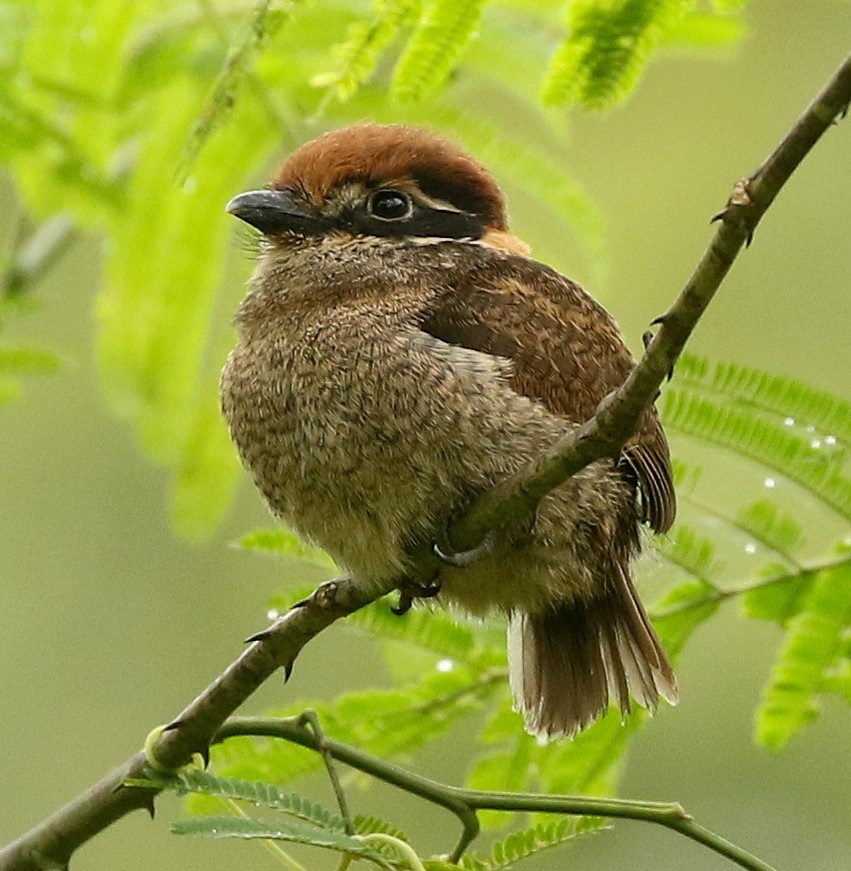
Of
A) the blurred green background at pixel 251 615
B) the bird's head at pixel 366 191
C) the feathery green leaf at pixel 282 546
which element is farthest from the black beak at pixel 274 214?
the blurred green background at pixel 251 615

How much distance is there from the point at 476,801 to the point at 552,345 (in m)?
0.89

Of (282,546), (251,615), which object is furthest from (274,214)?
(251,615)

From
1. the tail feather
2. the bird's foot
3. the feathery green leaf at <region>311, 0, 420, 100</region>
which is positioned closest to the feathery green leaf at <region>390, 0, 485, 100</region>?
the feathery green leaf at <region>311, 0, 420, 100</region>

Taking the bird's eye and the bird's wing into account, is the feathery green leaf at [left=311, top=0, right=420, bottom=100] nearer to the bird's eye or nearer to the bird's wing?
the bird's wing

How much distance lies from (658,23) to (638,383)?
66 centimetres

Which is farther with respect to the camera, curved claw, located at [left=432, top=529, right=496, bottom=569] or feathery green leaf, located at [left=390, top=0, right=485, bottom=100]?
curved claw, located at [left=432, top=529, right=496, bottom=569]

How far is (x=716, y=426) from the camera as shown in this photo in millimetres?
2936

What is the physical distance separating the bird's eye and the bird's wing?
12.8 inches

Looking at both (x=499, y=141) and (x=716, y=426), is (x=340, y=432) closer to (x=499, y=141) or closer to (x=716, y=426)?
(x=716, y=426)

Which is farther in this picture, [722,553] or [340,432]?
[722,553]

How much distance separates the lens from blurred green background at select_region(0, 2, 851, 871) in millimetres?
6461

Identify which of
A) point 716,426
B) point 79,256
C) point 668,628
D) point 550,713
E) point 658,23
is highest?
point 79,256

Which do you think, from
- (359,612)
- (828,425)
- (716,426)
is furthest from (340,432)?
(828,425)

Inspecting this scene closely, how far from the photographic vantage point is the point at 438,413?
2.82m
